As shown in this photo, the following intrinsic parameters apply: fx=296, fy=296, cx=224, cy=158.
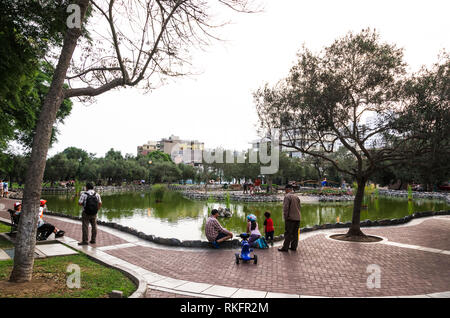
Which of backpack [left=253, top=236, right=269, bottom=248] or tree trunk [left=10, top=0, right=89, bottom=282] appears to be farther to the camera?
backpack [left=253, top=236, right=269, bottom=248]

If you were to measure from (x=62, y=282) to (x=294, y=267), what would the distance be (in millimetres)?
4966

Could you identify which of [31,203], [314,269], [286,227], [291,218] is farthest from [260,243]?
[31,203]

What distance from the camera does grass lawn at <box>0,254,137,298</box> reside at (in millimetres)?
4812

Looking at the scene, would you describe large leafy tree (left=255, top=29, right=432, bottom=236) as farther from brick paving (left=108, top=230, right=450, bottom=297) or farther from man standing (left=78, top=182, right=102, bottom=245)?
man standing (left=78, top=182, right=102, bottom=245)

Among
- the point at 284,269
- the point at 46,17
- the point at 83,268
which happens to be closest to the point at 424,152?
the point at 284,269

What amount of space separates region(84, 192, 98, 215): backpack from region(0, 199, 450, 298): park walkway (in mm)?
1033

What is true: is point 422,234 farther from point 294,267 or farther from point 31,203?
point 31,203

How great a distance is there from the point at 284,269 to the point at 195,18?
621 cm

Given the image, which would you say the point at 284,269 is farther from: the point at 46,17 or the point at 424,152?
the point at 46,17

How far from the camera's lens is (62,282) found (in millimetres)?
5445

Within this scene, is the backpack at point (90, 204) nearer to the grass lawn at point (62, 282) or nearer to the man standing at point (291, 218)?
the grass lawn at point (62, 282)

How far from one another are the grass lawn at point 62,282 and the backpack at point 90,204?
7.19 feet

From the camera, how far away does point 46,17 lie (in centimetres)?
677

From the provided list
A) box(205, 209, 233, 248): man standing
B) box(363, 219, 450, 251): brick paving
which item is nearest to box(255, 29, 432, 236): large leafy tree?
box(363, 219, 450, 251): brick paving
